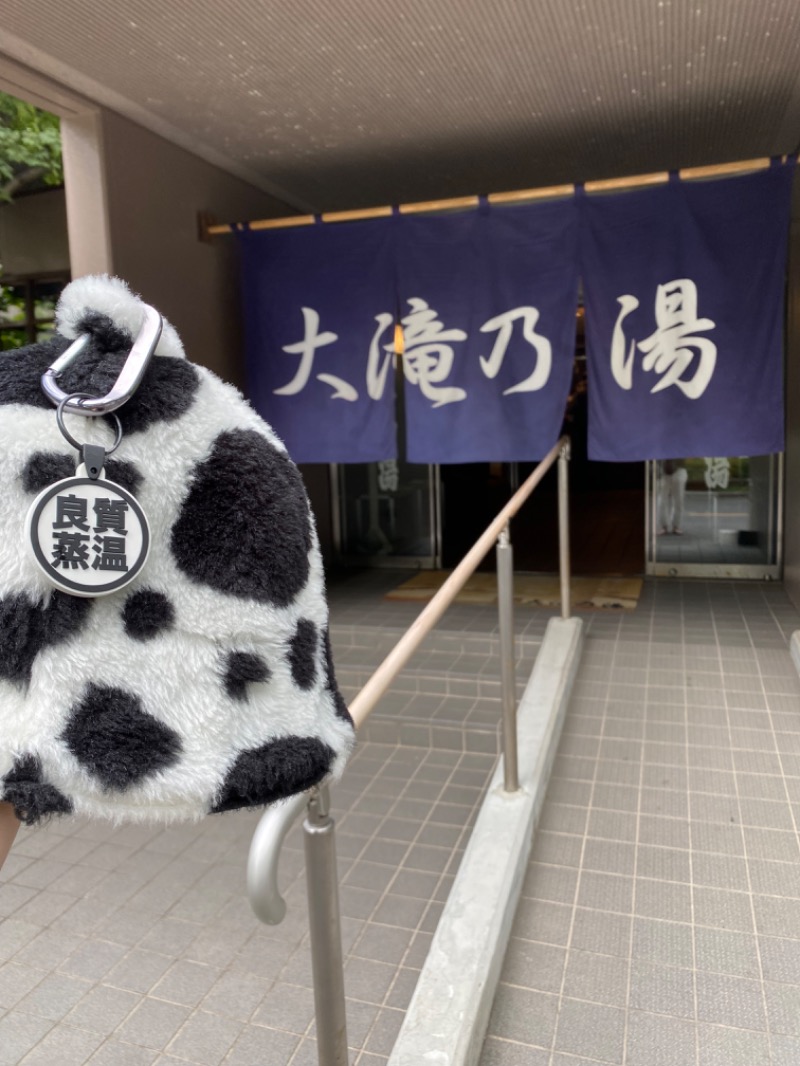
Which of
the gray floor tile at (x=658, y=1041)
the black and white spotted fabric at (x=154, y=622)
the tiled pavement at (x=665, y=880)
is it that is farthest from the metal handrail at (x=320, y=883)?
the gray floor tile at (x=658, y=1041)

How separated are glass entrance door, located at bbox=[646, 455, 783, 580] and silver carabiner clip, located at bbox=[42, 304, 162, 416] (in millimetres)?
Result: 6716

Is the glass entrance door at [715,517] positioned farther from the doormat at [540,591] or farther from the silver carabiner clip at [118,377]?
the silver carabiner clip at [118,377]

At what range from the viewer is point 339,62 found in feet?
13.1

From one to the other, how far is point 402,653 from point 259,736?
100 centimetres

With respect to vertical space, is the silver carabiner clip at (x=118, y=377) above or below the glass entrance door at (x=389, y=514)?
above

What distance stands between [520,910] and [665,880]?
1.87ft

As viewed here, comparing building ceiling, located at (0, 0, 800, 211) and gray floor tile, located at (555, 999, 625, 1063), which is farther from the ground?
building ceiling, located at (0, 0, 800, 211)

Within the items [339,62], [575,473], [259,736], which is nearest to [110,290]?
[259,736]

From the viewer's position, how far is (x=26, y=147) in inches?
176

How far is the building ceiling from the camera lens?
354 centimetres

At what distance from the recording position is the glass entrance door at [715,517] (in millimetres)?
6945

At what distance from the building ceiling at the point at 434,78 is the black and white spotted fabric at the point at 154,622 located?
3280mm

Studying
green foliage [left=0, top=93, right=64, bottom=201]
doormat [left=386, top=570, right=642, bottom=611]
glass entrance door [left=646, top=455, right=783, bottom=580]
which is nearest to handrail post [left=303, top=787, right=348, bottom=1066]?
green foliage [left=0, top=93, right=64, bottom=201]

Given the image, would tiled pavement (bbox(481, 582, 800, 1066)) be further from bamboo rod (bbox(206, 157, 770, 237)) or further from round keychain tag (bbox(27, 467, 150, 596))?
bamboo rod (bbox(206, 157, 770, 237))
